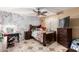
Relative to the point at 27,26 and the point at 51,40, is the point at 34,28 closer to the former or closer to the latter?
the point at 27,26

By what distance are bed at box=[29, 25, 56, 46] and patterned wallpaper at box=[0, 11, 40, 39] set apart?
0.08 metres

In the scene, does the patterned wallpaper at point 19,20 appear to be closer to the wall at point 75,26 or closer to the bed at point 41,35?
the bed at point 41,35

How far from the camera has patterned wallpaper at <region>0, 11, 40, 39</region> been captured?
2375 millimetres

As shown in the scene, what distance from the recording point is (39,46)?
7.86 ft

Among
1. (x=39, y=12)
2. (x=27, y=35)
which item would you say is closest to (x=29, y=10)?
(x=39, y=12)

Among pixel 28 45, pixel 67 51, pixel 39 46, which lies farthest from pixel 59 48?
pixel 28 45

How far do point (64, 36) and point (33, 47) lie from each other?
1.69 feet

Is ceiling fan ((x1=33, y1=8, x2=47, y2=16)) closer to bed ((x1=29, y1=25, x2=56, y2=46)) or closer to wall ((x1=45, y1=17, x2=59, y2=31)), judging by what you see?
wall ((x1=45, y1=17, x2=59, y2=31))

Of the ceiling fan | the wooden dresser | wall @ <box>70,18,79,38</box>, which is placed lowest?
the wooden dresser

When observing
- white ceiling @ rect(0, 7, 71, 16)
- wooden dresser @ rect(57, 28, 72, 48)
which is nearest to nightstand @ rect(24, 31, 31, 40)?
white ceiling @ rect(0, 7, 71, 16)

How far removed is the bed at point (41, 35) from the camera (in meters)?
2.40
